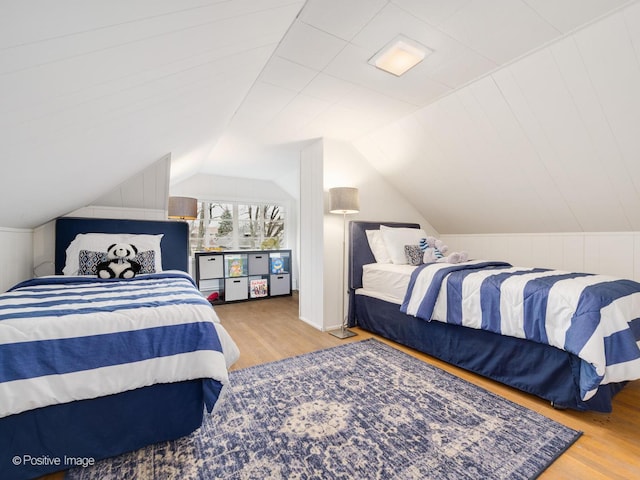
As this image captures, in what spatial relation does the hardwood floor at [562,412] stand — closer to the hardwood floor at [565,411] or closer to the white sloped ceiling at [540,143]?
→ the hardwood floor at [565,411]

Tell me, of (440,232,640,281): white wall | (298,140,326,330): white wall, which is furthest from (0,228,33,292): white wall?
(440,232,640,281): white wall

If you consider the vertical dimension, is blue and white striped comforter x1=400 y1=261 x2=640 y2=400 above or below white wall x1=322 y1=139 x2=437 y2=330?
below

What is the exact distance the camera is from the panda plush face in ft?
8.68

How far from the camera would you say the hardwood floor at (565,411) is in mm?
1352

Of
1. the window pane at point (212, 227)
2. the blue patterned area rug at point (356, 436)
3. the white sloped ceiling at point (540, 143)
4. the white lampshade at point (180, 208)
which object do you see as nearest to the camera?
the blue patterned area rug at point (356, 436)

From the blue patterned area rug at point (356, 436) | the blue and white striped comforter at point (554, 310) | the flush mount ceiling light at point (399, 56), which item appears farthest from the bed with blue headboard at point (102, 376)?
the flush mount ceiling light at point (399, 56)

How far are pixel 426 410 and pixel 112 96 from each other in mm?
2316

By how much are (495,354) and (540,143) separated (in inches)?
69.8

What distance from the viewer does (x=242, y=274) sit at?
16.1 feet

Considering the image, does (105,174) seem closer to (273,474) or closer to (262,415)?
(262,415)

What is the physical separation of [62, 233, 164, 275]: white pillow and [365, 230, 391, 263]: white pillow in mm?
2359

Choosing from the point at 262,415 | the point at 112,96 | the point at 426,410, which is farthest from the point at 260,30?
the point at 426,410

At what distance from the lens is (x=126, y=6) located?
2.62ft

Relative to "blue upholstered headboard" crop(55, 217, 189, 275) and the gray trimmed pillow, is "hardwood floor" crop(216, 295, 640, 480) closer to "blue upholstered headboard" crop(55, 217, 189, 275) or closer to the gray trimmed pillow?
the gray trimmed pillow
